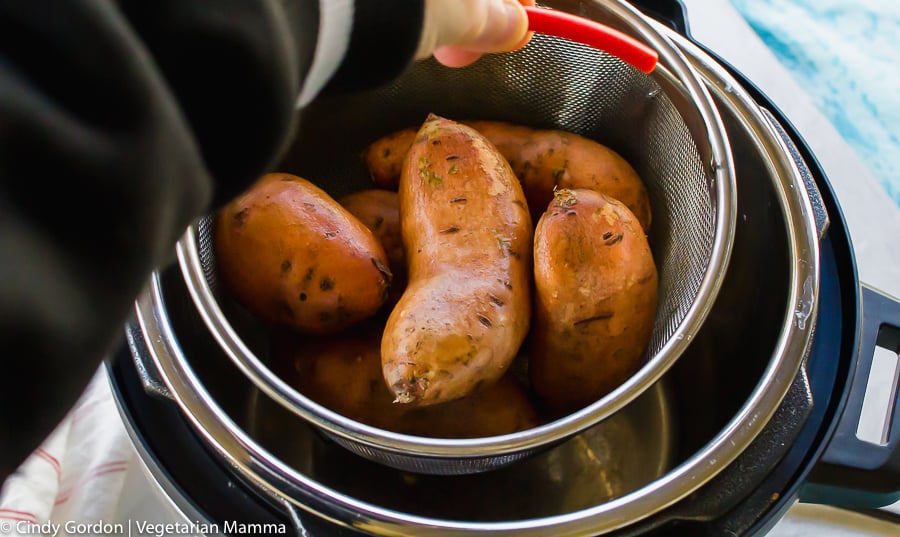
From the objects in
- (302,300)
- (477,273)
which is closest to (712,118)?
(477,273)

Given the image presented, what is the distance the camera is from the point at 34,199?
0.53 feet

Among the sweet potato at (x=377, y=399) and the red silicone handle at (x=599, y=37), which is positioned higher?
the red silicone handle at (x=599, y=37)

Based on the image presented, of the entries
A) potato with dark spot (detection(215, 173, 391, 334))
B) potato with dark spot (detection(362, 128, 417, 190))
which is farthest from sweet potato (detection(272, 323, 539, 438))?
potato with dark spot (detection(362, 128, 417, 190))

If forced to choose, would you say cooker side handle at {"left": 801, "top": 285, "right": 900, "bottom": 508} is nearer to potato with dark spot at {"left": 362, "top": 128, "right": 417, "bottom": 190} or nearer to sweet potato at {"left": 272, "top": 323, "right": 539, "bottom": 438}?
sweet potato at {"left": 272, "top": 323, "right": 539, "bottom": 438}

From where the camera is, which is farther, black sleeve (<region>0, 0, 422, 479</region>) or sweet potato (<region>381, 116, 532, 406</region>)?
sweet potato (<region>381, 116, 532, 406</region>)

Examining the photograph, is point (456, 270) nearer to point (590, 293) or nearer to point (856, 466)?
point (590, 293)

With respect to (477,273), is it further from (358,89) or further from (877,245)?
(877,245)

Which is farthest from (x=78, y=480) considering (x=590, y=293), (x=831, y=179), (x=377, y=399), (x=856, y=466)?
(x=831, y=179)

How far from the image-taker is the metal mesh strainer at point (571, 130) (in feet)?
1.29

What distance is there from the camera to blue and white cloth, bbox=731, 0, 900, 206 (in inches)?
36.5

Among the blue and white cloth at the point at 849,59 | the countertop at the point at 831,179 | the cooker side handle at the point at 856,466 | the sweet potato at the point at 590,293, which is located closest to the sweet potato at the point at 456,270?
the sweet potato at the point at 590,293

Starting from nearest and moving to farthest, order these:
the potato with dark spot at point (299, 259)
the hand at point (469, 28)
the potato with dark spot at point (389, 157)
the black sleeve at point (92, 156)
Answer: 1. the black sleeve at point (92, 156)
2. the hand at point (469, 28)
3. the potato with dark spot at point (299, 259)
4. the potato with dark spot at point (389, 157)

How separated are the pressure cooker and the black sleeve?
21 cm

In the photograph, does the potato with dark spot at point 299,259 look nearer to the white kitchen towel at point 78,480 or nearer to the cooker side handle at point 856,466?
the white kitchen towel at point 78,480
